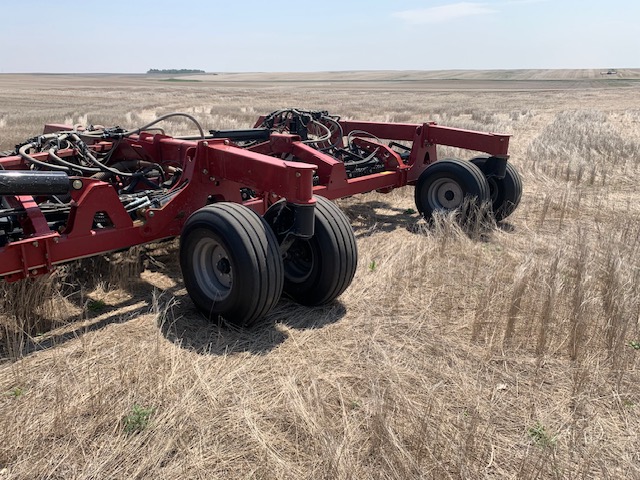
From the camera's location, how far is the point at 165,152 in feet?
18.2

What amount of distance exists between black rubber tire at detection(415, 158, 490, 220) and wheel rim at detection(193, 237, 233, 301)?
336 cm

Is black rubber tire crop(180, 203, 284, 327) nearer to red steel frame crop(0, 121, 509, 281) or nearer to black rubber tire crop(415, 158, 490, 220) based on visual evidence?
red steel frame crop(0, 121, 509, 281)

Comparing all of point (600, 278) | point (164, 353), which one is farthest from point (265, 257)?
point (600, 278)

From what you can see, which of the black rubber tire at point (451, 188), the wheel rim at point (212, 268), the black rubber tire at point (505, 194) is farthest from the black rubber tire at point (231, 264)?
the black rubber tire at point (505, 194)

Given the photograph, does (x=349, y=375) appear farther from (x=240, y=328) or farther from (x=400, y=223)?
(x=400, y=223)

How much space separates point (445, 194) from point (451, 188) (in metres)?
0.13

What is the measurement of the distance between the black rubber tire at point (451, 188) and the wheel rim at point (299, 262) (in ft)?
8.87

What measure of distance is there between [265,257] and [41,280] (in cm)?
180

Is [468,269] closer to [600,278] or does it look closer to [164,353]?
[600,278]

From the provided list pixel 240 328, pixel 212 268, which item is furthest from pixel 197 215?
pixel 240 328

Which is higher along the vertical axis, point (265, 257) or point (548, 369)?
point (265, 257)

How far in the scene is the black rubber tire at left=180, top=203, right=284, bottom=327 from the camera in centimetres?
357

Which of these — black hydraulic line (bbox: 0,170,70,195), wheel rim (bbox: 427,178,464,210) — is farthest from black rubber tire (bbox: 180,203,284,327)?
wheel rim (bbox: 427,178,464,210)

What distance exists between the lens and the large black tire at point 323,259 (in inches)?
158
